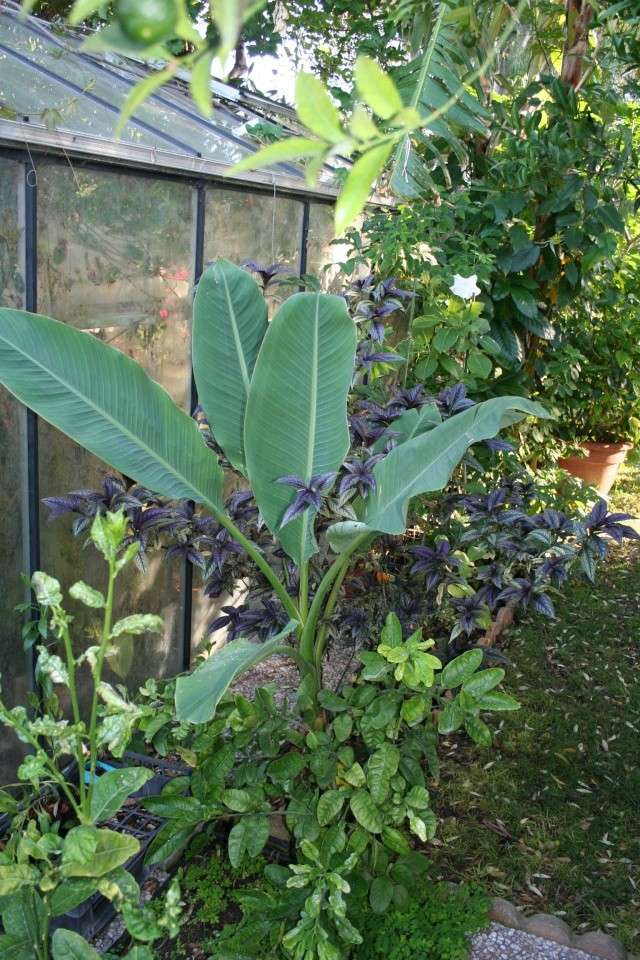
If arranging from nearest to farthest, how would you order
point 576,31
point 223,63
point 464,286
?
1. point 223,63
2. point 464,286
3. point 576,31

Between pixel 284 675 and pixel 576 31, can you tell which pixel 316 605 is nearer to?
pixel 284 675

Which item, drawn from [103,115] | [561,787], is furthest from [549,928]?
[103,115]

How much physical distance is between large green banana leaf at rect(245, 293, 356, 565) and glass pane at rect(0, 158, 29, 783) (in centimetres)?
87

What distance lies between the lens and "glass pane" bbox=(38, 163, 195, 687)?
2703 millimetres

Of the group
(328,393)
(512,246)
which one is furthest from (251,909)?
(512,246)

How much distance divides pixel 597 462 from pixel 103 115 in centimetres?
444

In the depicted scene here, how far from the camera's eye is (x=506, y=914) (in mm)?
2510

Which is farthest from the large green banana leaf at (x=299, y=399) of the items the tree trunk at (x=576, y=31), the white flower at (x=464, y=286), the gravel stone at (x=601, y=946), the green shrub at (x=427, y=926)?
the tree trunk at (x=576, y=31)

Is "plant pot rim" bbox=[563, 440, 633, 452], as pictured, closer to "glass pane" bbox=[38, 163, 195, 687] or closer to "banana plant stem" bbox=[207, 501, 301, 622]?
"glass pane" bbox=[38, 163, 195, 687]

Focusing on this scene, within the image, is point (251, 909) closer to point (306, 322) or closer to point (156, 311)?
point (306, 322)

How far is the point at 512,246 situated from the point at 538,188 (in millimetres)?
299

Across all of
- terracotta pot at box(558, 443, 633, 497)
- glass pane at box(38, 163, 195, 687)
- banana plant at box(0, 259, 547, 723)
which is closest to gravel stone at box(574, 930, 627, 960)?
banana plant at box(0, 259, 547, 723)

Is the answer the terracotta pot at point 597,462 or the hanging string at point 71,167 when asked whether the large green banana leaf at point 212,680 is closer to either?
the hanging string at point 71,167

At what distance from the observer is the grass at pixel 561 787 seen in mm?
2701
